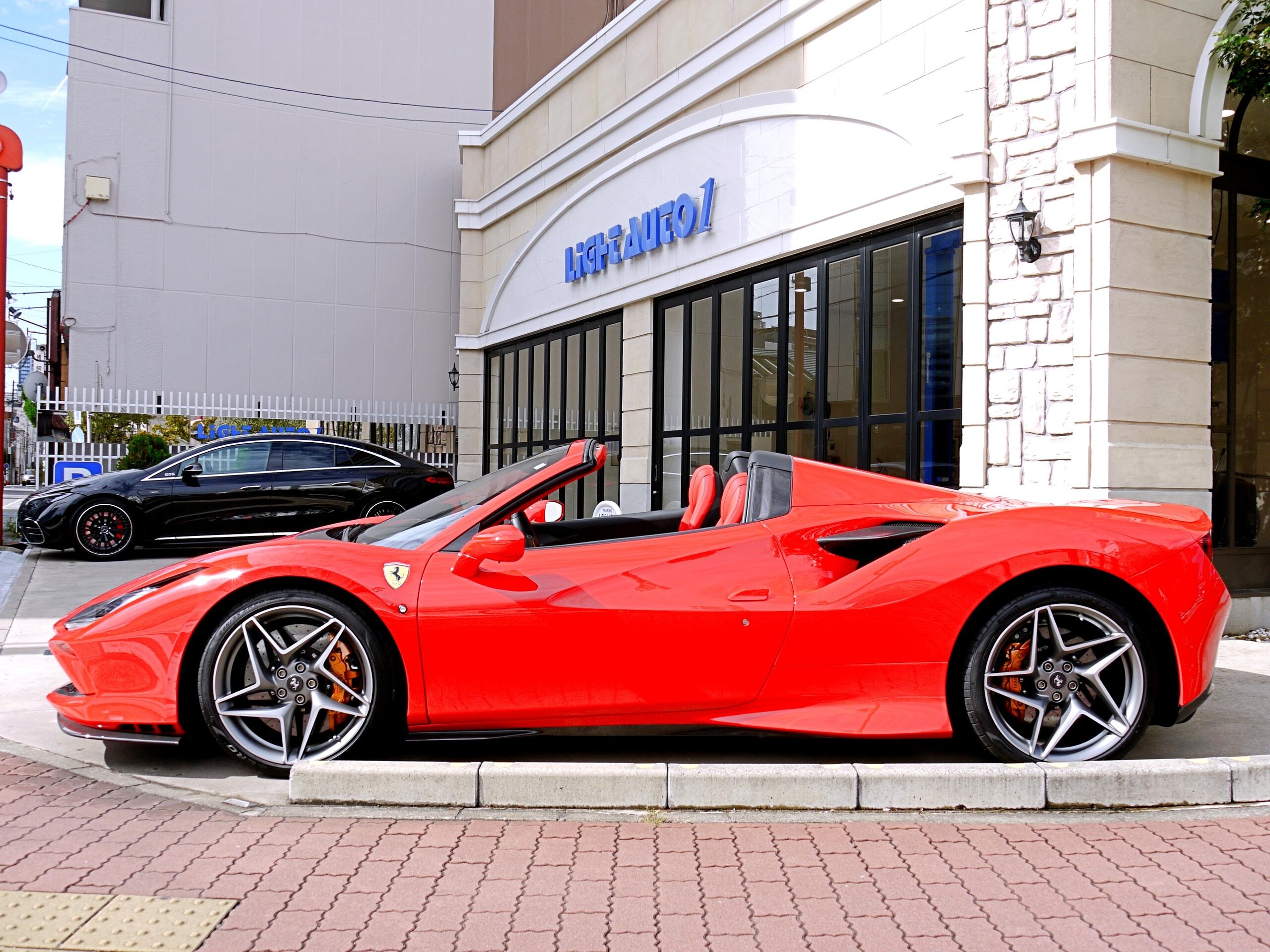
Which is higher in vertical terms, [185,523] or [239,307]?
[239,307]

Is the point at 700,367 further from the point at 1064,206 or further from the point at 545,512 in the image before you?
the point at 545,512

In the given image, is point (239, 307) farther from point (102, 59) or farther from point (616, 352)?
point (616, 352)

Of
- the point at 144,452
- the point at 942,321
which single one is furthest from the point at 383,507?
the point at 942,321

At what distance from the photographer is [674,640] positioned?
3.64 metres

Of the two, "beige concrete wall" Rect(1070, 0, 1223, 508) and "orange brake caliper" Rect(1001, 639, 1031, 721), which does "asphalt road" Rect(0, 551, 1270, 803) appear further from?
"beige concrete wall" Rect(1070, 0, 1223, 508)

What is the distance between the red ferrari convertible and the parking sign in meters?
16.3

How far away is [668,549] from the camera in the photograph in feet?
12.4

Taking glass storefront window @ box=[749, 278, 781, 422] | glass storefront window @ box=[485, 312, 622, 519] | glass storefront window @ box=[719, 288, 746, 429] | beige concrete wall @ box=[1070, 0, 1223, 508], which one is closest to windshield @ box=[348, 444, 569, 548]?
beige concrete wall @ box=[1070, 0, 1223, 508]

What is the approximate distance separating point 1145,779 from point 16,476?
2836 inches

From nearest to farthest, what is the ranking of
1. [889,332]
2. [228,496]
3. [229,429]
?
[889,332] < [228,496] < [229,429]

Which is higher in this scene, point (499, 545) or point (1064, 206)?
point (1064, 206)

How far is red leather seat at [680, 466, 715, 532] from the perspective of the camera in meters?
4.32

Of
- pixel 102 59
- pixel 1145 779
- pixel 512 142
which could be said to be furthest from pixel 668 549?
pixel 102 59

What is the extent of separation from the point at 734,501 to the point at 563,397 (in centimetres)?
1200
